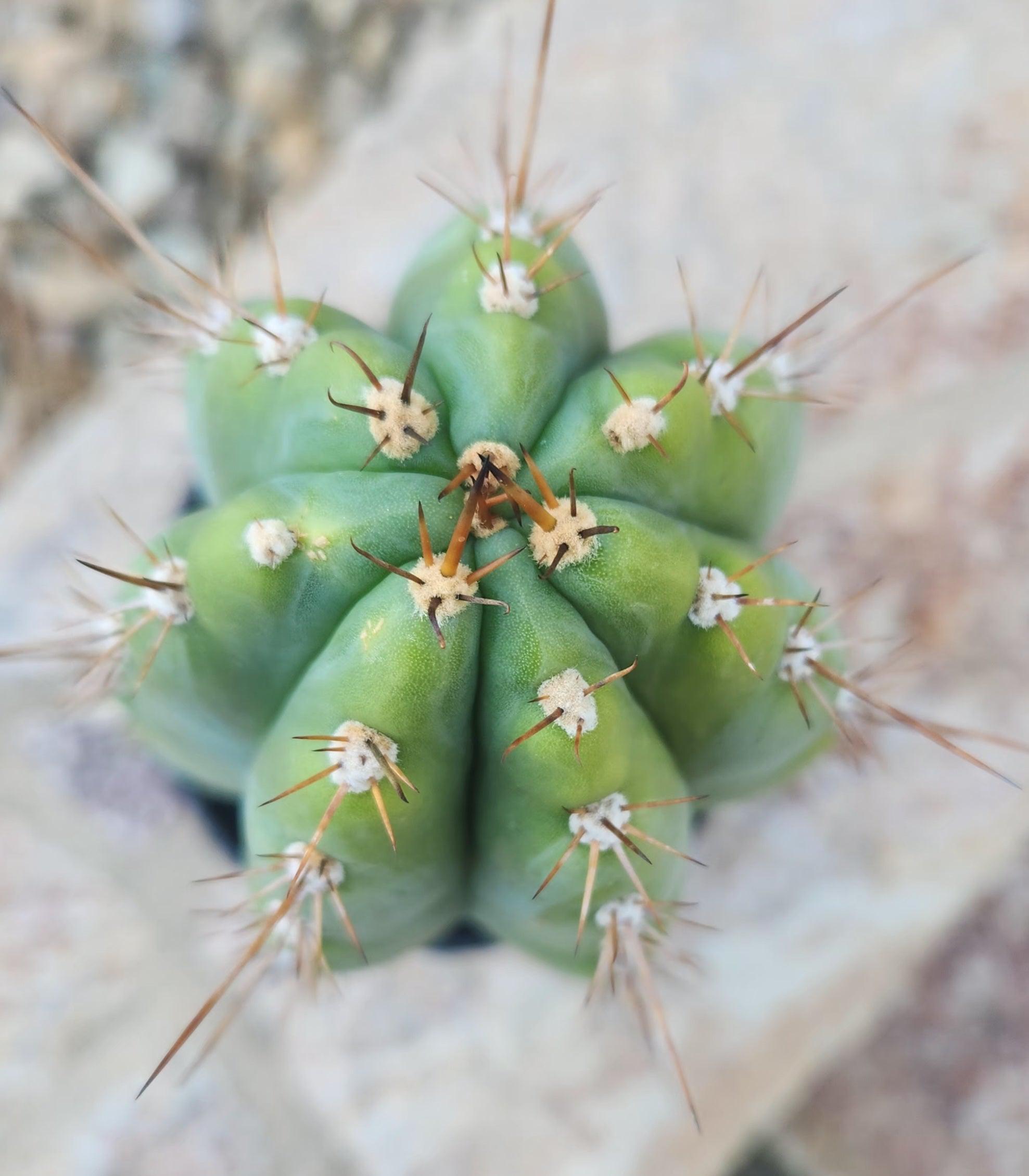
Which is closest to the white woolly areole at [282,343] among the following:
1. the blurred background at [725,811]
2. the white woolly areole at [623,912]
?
the white woolly areole at [623,912]

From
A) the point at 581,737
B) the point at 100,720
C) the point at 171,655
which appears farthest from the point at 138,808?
the point at 581,737

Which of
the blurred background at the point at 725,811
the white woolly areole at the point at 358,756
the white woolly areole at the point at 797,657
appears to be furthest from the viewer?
the blurred background at the point at 725,811

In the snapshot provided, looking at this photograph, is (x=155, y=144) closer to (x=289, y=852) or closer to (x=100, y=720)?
(x=100, y=720)

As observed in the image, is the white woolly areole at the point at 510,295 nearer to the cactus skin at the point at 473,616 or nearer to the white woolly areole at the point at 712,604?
the cactus skin at the point at 473,616

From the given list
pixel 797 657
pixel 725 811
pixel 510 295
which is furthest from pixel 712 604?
pixel 725 811

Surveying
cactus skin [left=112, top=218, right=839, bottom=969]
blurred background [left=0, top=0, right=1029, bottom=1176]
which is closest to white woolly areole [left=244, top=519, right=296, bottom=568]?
cactus skin [left=112, top=218, right=839, bottom=969]

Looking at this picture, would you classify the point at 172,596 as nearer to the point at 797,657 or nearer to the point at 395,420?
the point at 395,420

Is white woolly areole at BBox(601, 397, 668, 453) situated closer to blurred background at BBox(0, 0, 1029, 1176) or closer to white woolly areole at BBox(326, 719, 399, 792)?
white woolly areole at BBox(326, 719, 399, 792)
